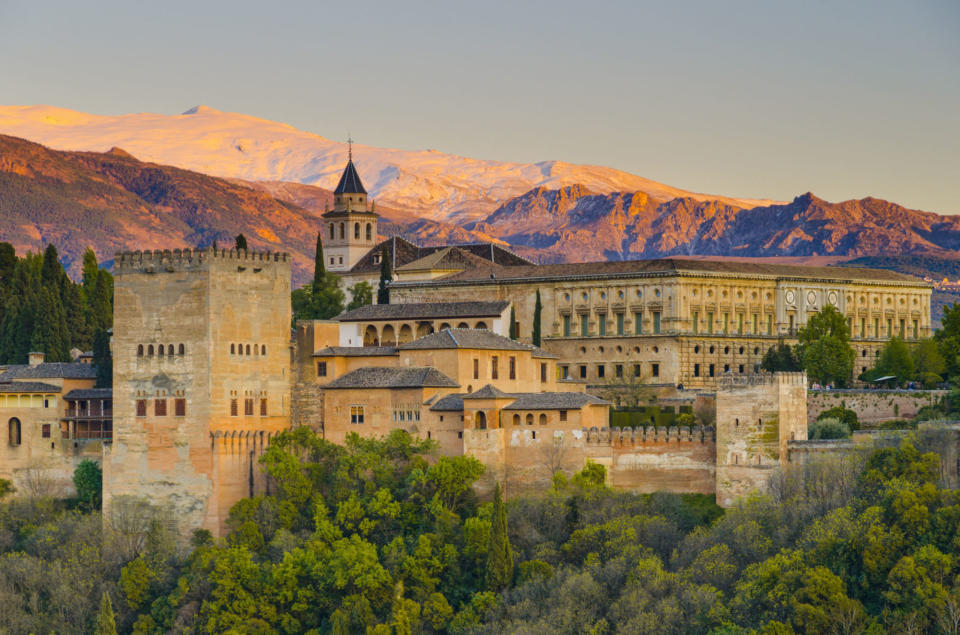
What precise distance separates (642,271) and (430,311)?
475 inches

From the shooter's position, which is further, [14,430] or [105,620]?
[14,430]

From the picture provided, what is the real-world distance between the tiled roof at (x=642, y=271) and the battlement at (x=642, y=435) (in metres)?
21.3

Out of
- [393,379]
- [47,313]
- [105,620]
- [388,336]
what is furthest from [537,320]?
[105,620]

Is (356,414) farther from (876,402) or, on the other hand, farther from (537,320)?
(876,402)

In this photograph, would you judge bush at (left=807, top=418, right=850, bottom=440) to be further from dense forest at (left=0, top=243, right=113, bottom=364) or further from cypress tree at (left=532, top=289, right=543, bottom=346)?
dense forest at (left=0, top=243, right=113, bottom=364)

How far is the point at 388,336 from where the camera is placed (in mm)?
79750

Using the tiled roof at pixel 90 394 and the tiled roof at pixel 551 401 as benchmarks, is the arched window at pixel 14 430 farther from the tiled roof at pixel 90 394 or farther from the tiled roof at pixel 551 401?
the tiled roof at pixel 551 401

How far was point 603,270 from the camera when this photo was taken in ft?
284

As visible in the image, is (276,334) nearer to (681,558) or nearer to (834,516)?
(681,558)

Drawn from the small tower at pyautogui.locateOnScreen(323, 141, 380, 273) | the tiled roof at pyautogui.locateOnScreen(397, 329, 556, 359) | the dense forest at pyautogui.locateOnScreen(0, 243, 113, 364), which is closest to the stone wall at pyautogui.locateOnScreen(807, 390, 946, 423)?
the tiled roof at pyautogui.locateOnScreen(397, 329, 556, 359)

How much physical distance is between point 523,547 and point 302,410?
40.5 feet

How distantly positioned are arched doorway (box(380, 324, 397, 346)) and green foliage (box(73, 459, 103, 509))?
15.8 meters

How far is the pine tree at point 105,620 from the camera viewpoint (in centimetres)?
5959

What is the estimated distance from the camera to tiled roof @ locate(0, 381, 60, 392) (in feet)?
231
